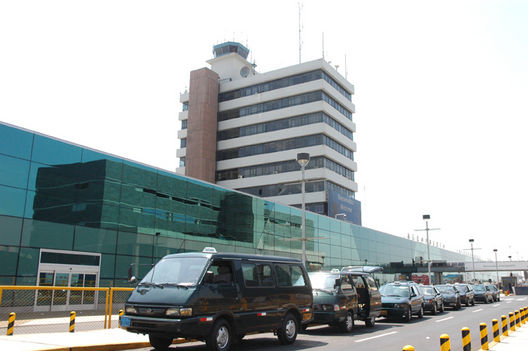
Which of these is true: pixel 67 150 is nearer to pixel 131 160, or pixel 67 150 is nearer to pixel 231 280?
pixel 131 160

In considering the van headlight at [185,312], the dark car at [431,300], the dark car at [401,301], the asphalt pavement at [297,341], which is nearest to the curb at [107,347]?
the asphalt pavement at [297,341]

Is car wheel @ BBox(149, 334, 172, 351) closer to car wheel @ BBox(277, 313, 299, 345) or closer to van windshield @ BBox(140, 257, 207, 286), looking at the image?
van windshield @ BBox(140, 257, 207, 286)

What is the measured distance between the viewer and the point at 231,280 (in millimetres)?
10734

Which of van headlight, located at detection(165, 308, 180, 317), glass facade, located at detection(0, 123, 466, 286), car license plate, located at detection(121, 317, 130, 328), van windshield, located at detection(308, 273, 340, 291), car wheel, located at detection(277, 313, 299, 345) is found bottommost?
car wheel, located at detection(277, 313, 299, 345)

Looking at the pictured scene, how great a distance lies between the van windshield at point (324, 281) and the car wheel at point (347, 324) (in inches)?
44.5

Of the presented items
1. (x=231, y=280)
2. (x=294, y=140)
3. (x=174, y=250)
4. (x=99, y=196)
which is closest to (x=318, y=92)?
(x=294, y=140)

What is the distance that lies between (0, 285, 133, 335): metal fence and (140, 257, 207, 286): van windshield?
4.10 metres

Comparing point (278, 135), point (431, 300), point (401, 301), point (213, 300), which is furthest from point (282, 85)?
point (213, 300)

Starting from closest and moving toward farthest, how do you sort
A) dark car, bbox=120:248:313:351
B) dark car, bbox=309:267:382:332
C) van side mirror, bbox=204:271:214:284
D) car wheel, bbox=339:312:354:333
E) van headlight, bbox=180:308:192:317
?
1. van headlight, bbox=180:308:192:317
2. dark car, bbox=120:248:313:351
3. van side mirror, bbox=204:271:214:284
4. dark car, bbox=309:267:382:332
5. car wheel, bbox=339:312:354:333

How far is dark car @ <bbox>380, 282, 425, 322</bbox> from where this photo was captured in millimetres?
19641

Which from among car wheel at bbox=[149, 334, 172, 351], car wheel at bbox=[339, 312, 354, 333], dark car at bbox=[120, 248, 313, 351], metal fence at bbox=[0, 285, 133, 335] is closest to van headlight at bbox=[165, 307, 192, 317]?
dark car at bbox=[120, 248, 313, 351]

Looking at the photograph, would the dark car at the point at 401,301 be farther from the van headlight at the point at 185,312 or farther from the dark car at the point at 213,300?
the van headlight at the point at 185,312

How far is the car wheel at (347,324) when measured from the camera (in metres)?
15.3

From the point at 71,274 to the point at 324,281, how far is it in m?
15.5
